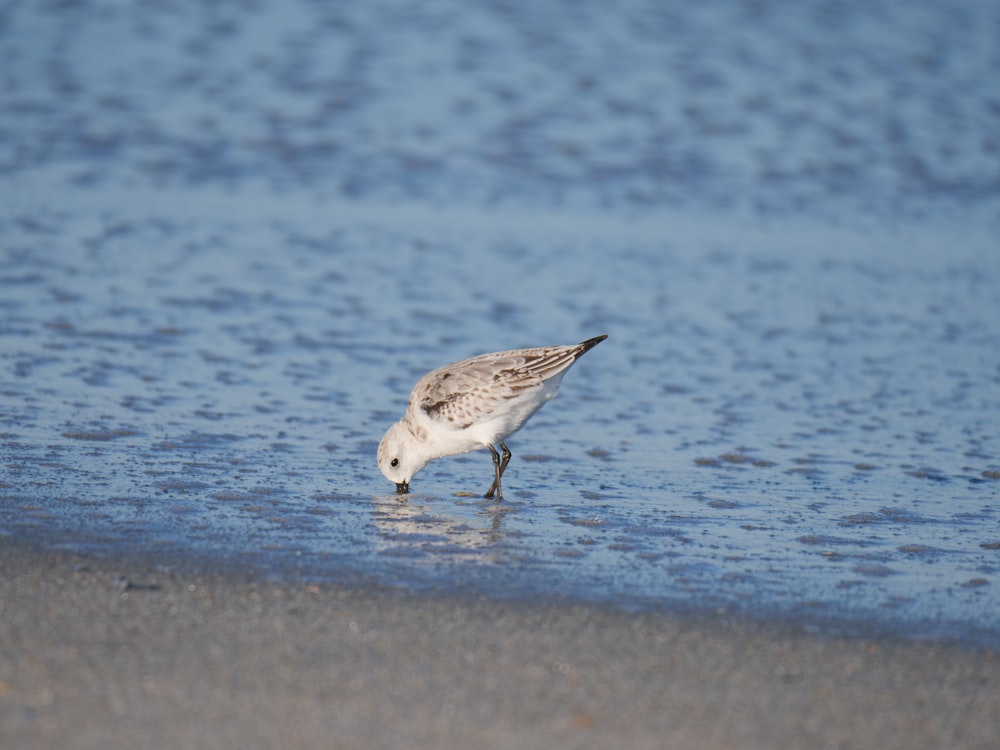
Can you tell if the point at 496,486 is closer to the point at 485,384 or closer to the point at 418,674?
the point at 485,384

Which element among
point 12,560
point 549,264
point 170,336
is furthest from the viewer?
point 549,264

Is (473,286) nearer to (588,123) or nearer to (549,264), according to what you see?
(549,264)

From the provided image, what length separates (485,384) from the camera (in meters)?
6.84

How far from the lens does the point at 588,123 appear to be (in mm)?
16375

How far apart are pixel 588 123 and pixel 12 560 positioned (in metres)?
12.3

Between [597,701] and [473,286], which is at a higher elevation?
[597,701]

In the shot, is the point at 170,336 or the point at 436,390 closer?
the point at 436,390

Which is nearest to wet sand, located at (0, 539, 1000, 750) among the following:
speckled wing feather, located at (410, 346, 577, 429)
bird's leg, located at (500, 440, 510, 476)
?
bird's leg, located at (500, 440, 510, 476)

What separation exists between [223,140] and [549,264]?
5178 millimetres

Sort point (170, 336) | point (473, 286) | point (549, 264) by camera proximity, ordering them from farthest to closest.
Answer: point (549, 264) < point (473, 286) < point (170, 336)

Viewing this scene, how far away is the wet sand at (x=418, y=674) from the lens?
3.83 metres

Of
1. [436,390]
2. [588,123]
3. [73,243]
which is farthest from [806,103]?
[436,390]

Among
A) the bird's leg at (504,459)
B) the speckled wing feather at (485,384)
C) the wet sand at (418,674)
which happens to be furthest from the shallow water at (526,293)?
the speckled wing feather at (485,384)

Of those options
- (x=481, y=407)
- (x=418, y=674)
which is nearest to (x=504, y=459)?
(x=481, y=407)
